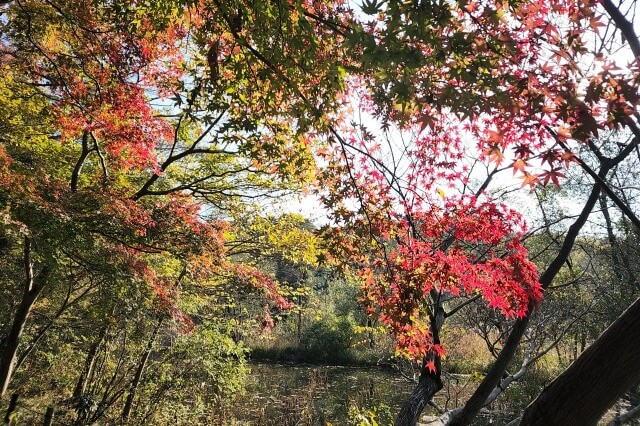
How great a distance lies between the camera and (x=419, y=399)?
A: 13.3 ft

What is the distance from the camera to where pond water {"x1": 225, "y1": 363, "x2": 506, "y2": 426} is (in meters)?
10.3

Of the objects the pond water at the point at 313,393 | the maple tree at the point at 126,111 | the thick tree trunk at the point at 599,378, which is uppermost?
the maple tree at the point at 126,111

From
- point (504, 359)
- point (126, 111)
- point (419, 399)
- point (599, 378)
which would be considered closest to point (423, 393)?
point (419, 399)

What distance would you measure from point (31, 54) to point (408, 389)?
1445 cm

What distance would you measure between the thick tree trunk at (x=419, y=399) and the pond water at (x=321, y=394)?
4.38 metres

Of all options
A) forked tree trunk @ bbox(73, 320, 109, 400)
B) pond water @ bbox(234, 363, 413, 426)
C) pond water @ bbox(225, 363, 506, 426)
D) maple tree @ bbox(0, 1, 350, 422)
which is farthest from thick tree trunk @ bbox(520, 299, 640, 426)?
pond water @ bbox(234, 363, 413, 426)

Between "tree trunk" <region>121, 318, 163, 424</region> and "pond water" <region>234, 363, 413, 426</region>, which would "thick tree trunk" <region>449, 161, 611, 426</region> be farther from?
"pond water" <region>234, 363, 413, 426</region>

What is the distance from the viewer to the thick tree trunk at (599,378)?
1.60 m

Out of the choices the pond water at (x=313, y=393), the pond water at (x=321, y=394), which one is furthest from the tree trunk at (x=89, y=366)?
the pond water at (x=313, y=393)

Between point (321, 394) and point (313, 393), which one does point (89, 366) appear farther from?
point (321, 394)

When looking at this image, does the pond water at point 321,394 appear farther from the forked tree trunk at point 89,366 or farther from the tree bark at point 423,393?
the tree bark at point 423,393

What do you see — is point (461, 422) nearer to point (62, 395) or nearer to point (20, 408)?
point (20, 408)

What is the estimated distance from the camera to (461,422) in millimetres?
3090

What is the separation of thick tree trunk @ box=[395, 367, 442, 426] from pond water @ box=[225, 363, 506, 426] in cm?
438
